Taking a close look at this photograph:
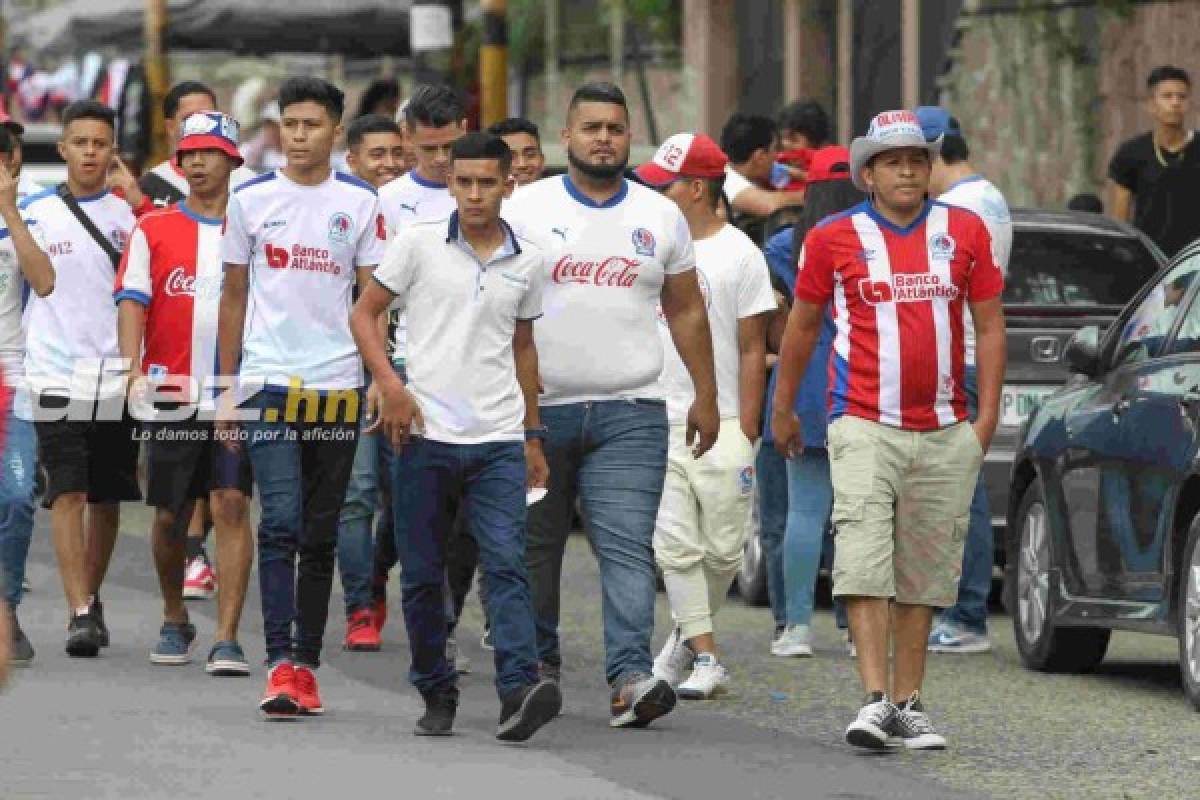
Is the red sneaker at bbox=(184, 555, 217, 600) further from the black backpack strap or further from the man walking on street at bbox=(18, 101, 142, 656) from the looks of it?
the black backpack strap

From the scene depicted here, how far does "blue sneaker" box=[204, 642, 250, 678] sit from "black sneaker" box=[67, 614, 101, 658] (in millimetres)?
825

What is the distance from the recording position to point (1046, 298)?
1559 centimetres

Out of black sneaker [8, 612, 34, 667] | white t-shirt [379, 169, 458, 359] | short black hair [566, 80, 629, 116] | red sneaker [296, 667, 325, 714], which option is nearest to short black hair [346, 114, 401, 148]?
white t-shirt [379, 169, 458, 359]

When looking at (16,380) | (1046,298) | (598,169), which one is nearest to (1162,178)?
(1046,298)

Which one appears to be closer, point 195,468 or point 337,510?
point 337,510

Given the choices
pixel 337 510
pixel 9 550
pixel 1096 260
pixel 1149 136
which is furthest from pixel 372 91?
pixel 337 510

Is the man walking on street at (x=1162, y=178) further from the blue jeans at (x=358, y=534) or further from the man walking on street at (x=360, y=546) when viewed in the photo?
the blue jeans at (x=358, y=534)

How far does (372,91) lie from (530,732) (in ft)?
42.8

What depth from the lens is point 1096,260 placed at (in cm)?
1588

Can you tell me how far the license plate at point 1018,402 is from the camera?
15.3 metres

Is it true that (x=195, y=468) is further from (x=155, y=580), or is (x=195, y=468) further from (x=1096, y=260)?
(x=1096, y=260)

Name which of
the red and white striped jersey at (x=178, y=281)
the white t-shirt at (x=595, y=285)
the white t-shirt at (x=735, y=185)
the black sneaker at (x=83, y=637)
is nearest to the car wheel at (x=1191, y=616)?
the white t-shirt at (x=595, y=285)

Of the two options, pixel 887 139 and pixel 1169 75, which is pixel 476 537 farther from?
pixel 1169 75

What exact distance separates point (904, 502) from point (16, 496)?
3952 millimetres
